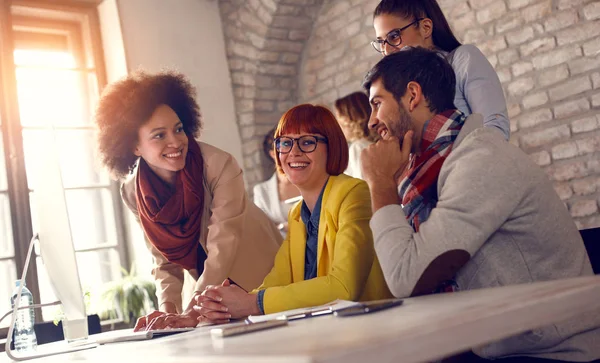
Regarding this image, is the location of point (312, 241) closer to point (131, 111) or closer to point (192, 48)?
point (131, 111)

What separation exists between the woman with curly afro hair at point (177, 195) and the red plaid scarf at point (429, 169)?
1041 mm

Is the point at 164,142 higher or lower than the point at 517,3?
lower

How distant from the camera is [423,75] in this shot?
1.80m

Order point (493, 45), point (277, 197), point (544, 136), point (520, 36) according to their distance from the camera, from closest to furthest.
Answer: point (544, 136) < point (520, 36) < point (493, 45) < point (277, 197)

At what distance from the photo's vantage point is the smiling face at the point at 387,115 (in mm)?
1793

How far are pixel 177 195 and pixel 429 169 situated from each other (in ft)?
4.32

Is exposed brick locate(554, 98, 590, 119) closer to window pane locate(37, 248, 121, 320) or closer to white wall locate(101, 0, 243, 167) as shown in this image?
white wall locate(101, 0, 243, 167)

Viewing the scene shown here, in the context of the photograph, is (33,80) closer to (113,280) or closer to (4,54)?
(4,54)

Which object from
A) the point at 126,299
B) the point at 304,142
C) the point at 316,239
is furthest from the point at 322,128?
the point at 126,299

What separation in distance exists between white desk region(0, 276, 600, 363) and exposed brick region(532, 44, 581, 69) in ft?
10.7

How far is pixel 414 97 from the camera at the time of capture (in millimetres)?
1784

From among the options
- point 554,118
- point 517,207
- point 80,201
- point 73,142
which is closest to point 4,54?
point 73,142

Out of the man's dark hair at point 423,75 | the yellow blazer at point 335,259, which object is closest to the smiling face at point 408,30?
the yellow blazer at point 335,259

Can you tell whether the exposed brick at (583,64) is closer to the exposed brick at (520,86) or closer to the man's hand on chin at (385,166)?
the exposed brick at (520,86)
